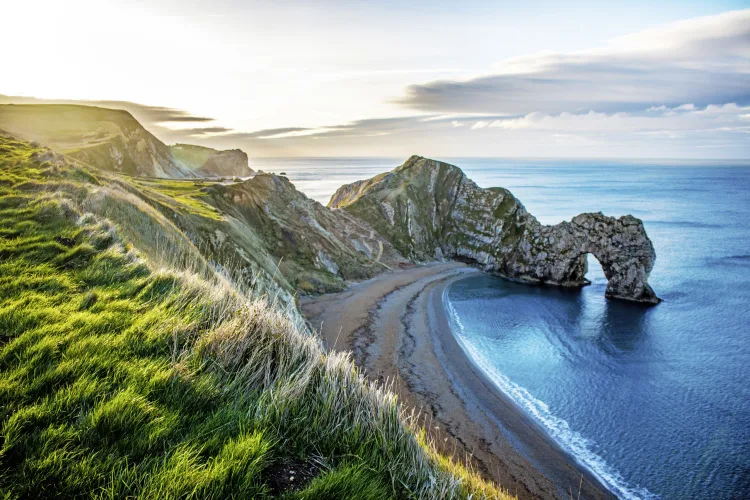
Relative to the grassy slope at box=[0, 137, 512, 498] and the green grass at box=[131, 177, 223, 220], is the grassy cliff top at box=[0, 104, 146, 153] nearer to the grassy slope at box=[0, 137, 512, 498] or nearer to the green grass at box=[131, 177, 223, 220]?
the green grass at box=[131, 177, 223, 220]

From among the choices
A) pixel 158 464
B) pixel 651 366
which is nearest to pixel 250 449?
pixel 158 464

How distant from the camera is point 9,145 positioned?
67.6 ft

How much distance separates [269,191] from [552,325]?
42970mm

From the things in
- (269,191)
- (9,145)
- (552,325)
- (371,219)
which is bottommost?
(552,325)

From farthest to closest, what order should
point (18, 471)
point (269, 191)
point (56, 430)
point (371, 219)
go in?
point (371, 219)
point (269, 191)
point (56, 430)
point (18, 471)

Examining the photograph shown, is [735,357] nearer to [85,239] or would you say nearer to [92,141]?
[85,239]

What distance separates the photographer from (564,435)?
25.0m

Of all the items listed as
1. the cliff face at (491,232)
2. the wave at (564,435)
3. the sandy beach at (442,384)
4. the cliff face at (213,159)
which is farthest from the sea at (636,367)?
the cliff face at (213,159)

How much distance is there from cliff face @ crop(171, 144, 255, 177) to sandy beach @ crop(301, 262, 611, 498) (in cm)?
8817

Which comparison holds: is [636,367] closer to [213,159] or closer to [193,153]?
[213,159]

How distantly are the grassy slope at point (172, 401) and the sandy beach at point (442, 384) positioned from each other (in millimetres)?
4053

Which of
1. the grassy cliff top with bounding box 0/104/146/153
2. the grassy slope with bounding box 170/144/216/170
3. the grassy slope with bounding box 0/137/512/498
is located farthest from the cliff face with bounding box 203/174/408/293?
the grassy slope with bounding box 170/144/216/170

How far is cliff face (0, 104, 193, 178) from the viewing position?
6329 centimetres

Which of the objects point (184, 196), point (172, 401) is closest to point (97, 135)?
point (184, 196)
